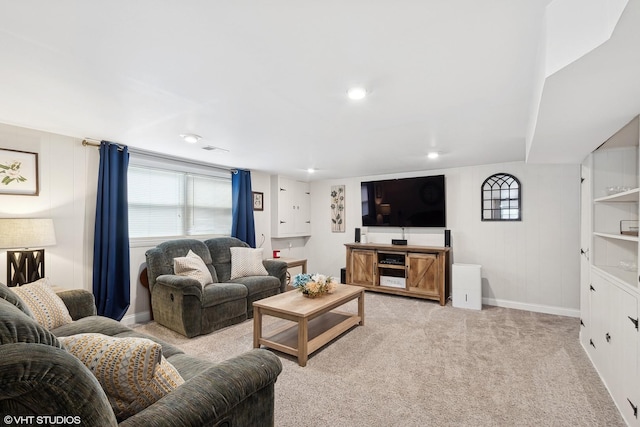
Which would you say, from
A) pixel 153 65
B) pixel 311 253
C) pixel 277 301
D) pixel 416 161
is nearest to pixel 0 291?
pixel 153 65

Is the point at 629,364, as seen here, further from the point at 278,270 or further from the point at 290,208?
the point at 290,208

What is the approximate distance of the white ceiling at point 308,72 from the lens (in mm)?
1260

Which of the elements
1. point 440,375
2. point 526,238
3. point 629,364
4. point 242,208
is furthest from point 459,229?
point 242,208

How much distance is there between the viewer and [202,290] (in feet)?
10.9

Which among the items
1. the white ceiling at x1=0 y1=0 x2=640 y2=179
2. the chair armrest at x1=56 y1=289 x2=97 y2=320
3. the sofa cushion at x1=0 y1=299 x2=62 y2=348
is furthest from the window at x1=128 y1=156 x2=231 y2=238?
the sofa cushion at x1=0 y1=299 x2=62 y2=348

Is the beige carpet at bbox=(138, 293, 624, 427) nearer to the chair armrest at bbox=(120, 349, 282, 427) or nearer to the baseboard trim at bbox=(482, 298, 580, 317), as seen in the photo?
the baseboard trim at bbox=(482, 298, 580, 317)

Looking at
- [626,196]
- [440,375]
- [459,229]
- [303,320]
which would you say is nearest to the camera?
[626,196]

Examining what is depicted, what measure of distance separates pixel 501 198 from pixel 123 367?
490 centimetres

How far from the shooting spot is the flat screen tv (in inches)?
194

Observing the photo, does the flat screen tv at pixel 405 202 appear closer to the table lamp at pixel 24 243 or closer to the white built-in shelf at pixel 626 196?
the white built-in shelf at pixel 626 196

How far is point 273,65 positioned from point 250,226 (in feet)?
12.0

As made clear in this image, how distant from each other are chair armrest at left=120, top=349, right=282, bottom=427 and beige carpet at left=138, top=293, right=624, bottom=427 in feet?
2.28

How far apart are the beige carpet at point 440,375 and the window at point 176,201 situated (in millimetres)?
1341

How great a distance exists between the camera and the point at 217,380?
1223 millimetres
